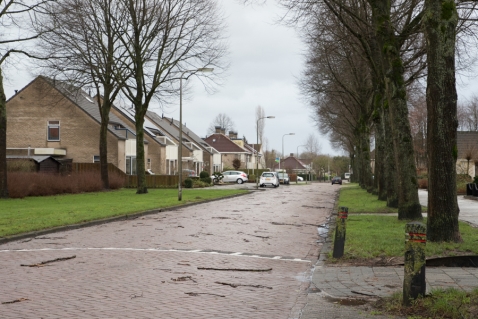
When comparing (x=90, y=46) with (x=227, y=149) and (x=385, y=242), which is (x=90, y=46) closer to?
(x=385, y=242)

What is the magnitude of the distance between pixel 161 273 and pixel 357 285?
2.99 m

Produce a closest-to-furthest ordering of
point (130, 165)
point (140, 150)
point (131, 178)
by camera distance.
Result: point (140, 150) → point (131, 178) → point (130, 165)

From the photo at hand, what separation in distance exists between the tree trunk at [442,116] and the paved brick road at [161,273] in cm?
260

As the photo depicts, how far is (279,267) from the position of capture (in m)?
10.3

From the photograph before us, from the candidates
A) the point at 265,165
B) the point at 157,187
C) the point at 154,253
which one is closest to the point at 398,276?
the point at 154,253

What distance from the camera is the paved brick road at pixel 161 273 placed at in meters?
7.10

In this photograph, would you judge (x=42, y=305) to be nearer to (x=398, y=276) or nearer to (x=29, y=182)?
(x=398, y=276)

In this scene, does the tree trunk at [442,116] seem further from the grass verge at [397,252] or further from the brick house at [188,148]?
the brick house at [188,148]

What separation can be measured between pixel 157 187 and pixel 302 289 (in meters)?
43.4

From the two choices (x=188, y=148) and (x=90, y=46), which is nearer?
(x=90, y=46)

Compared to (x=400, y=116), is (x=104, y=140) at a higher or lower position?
higher

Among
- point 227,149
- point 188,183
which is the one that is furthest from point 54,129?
point 227,149

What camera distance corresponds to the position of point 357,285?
328 inches

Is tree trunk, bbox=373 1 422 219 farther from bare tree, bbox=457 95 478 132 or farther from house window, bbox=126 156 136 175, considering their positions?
bare tree, bbox=457 95 478 132
